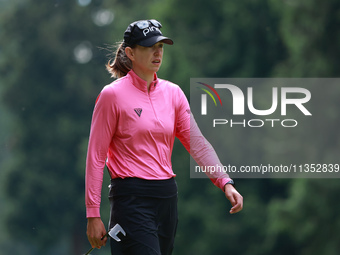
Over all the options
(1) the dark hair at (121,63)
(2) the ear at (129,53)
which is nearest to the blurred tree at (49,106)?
(1) the dark hair at (121,63)

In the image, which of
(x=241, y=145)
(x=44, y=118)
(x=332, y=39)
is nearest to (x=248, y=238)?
(x=241, y=145)

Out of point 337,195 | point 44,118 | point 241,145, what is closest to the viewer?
point 337,195

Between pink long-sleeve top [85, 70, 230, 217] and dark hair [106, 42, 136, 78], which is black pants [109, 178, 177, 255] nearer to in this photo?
pink long-sleeve top [85, 70, 230, 217]

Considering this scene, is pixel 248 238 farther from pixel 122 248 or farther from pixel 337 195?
pixel 122 248

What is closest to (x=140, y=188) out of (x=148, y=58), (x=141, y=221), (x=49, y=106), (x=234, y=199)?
(x=141, y=221)

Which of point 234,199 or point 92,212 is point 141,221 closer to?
point 92,212

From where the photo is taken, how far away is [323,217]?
590 inches

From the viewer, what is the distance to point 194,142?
13.4ft

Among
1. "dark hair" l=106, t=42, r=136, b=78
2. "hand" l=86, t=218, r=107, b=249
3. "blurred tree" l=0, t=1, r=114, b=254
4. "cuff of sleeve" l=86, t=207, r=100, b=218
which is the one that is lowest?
"blurred tree" l=0, t=1, r=114, b=254

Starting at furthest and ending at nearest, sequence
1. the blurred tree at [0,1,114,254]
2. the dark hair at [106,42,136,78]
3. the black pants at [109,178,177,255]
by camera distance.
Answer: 1. the blurred tree at [0,1,114,254]
2. the dark hair at [106,42,136,78]
3. the black pants at [109,178,177,255]

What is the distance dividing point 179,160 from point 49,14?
11.7m

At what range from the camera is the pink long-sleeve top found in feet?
12.2

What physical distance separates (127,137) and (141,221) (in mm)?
436

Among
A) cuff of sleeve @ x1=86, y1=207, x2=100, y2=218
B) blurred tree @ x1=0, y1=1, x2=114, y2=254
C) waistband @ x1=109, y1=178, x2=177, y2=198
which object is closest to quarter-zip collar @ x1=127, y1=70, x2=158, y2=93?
waistband @ x1=109, y1=178, x2=177, y2=198
